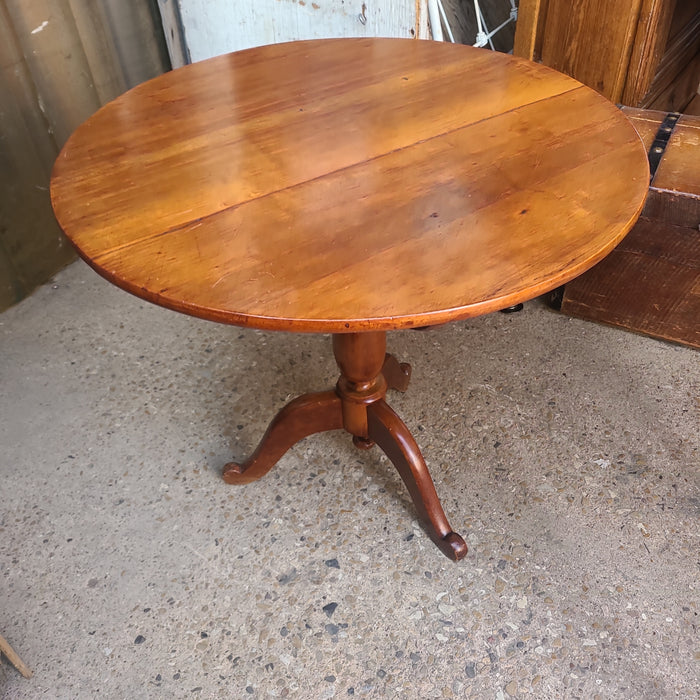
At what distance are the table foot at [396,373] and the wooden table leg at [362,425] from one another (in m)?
0.23

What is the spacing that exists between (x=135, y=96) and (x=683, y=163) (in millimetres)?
1382

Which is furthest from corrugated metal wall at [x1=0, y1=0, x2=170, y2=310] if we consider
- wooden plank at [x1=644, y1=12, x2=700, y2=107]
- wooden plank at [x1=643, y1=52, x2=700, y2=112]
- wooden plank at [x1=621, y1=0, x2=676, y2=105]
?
wooden plank at [x1=643, y1=52, x2=700, y2=112]

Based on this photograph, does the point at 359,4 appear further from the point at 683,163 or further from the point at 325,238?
the point at 325,238

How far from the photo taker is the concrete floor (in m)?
1.33

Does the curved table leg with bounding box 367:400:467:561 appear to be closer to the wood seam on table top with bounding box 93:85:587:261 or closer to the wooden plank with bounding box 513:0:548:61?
the wood seam on table top with bounding box 93:85:587:261

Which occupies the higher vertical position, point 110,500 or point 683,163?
point 683,163

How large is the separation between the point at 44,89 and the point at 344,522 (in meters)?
1.66

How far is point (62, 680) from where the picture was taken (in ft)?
4.33

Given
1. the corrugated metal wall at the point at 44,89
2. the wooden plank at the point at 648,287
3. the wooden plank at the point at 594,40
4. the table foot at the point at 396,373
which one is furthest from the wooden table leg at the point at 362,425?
the wooden plank at the point at 594,40

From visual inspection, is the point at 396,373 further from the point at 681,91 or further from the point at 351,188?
the point at 681,91

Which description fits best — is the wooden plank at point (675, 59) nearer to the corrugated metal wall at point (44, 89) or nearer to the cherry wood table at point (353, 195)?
the cherry wood table at point (353, 195)

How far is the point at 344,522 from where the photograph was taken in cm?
158

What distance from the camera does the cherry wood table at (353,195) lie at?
3.04 feet

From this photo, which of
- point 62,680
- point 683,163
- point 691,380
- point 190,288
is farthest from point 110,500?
point 683,163
